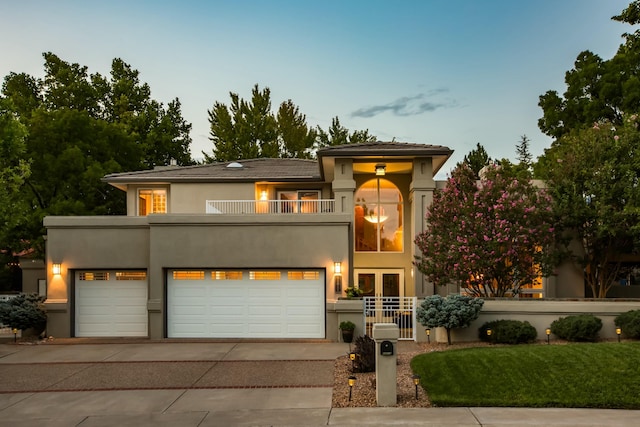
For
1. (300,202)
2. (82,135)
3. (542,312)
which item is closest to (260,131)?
(82,135)

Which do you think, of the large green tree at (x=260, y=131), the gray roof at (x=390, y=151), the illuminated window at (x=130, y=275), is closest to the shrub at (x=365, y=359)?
the gray roof at (x=390, y=151)

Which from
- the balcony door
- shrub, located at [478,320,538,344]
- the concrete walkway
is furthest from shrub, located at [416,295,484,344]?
the balcony door

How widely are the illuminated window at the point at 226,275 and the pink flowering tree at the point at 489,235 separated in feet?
20.9

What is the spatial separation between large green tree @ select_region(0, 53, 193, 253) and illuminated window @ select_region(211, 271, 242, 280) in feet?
35.8

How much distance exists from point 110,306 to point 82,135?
1418 centimetres

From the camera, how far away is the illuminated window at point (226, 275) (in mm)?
17078

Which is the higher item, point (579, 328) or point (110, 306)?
point (110, 306)

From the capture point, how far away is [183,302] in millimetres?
17062

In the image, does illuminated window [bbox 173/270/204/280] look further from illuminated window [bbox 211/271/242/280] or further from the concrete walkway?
the concrete walkway

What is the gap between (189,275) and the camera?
17266 millimetres

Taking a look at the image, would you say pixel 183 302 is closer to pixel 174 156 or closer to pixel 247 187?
pixel 247 187

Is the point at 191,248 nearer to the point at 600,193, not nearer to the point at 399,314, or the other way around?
the point at 399,314

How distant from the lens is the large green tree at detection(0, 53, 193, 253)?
26141mm

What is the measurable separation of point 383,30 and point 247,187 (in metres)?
9.64
